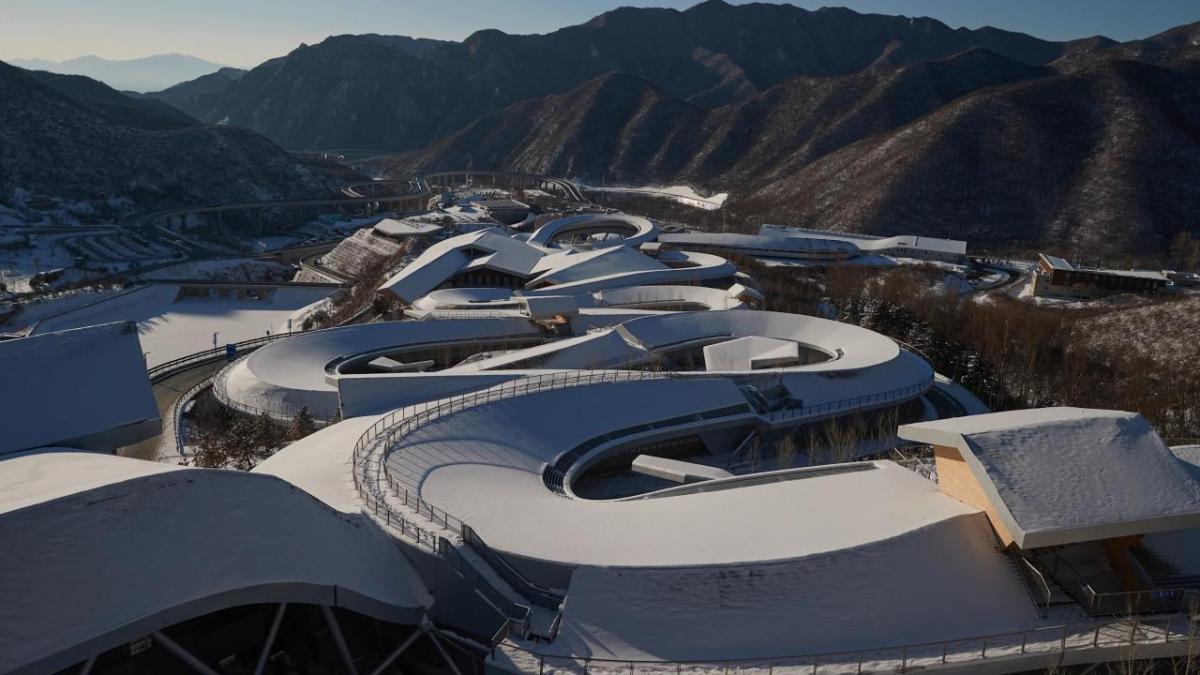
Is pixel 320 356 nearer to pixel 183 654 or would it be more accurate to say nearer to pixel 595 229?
pixel 183 654

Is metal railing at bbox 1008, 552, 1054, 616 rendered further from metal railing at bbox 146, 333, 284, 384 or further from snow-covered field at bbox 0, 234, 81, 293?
snow-covered field at bbox 0, 234, 81, 293

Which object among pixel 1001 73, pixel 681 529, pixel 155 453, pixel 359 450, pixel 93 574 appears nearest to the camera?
pixel 93 574

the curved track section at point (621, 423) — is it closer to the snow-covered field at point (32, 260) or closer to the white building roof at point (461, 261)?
the white building roof at point (461, 261)

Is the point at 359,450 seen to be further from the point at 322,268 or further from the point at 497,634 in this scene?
the point at 322,268

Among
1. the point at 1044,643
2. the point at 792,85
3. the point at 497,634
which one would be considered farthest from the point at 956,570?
the point at 792,85

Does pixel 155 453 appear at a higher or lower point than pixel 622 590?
lower

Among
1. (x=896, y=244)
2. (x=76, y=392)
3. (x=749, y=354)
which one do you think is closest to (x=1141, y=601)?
(x=749, y=354)

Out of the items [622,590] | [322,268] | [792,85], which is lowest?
[322,268]

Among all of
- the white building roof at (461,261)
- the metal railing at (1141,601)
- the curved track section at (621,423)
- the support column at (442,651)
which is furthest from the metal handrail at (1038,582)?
the white building roof at (461,261)
